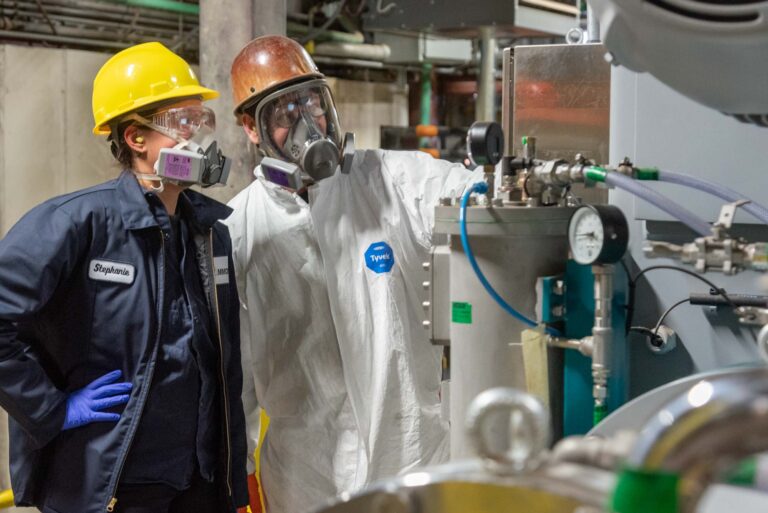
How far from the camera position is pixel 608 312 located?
1.40m

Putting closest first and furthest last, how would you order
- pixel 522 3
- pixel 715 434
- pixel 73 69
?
pixel 715 434 < pixel 73 69 < pixel 522 3

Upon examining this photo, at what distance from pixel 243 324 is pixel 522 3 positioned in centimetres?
304

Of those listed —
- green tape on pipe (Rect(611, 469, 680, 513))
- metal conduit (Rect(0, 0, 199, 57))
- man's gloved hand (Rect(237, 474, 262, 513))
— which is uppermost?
metal conduit (Rect(0, 0, 199, 57))

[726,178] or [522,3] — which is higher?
[522,3]

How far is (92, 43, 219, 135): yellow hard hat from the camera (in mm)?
2135

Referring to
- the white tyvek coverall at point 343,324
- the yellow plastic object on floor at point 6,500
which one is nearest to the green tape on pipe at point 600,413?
the white tyvek coverall at point 343,324

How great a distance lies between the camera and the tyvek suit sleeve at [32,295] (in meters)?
1.85

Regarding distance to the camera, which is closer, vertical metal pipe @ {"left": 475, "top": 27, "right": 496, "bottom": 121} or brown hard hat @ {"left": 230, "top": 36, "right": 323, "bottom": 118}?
brown hard hat @ {"left": 230, "top": 36, "right": 323, "bottom": 118}

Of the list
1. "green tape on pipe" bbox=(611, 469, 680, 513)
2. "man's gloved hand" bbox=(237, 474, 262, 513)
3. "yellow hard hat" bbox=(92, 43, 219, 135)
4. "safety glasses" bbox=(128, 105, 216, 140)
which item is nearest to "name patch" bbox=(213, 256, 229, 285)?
"safety glasses" bbox=(128, 105, 216, 140)

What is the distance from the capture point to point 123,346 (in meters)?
1.95

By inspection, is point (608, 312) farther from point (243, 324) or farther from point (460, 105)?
point (460, 105)

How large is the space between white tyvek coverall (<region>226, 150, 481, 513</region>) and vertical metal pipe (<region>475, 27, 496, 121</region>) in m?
3.14

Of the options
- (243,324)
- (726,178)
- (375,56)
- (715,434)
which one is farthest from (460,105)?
(715,434)

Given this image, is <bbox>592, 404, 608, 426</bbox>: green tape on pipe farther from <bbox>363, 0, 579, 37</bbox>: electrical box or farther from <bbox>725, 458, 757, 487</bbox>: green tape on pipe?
<bbox>363, 0, 579, 37</bbox>: electrical box
